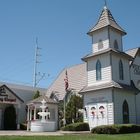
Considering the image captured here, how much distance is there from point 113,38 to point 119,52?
2196 millimetres

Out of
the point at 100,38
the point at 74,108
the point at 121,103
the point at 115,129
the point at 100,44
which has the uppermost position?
the point at 100,38

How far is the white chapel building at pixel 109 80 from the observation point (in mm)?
33531

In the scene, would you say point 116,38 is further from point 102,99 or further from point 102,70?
point 102,99

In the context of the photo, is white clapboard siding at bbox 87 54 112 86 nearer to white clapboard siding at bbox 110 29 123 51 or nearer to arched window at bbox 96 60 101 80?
arched window at bbox 96 60 101 80

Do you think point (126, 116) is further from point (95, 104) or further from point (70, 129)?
point (70, 129)

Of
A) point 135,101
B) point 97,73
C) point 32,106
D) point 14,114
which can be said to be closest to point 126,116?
point 135,101

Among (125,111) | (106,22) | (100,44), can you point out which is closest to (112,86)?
(125,111)

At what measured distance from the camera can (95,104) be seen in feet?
115

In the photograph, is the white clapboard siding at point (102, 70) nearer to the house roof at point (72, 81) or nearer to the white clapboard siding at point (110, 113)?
the white clapboard siding at point (110, 113)

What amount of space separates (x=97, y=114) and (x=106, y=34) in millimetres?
9182

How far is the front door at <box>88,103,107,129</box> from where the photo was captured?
111 ft

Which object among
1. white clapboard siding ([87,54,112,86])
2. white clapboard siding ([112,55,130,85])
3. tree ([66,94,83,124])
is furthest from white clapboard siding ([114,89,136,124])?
tree ([66,94,83,124])

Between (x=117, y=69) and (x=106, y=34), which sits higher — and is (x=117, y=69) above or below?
below

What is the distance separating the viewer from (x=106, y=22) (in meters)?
36.8
